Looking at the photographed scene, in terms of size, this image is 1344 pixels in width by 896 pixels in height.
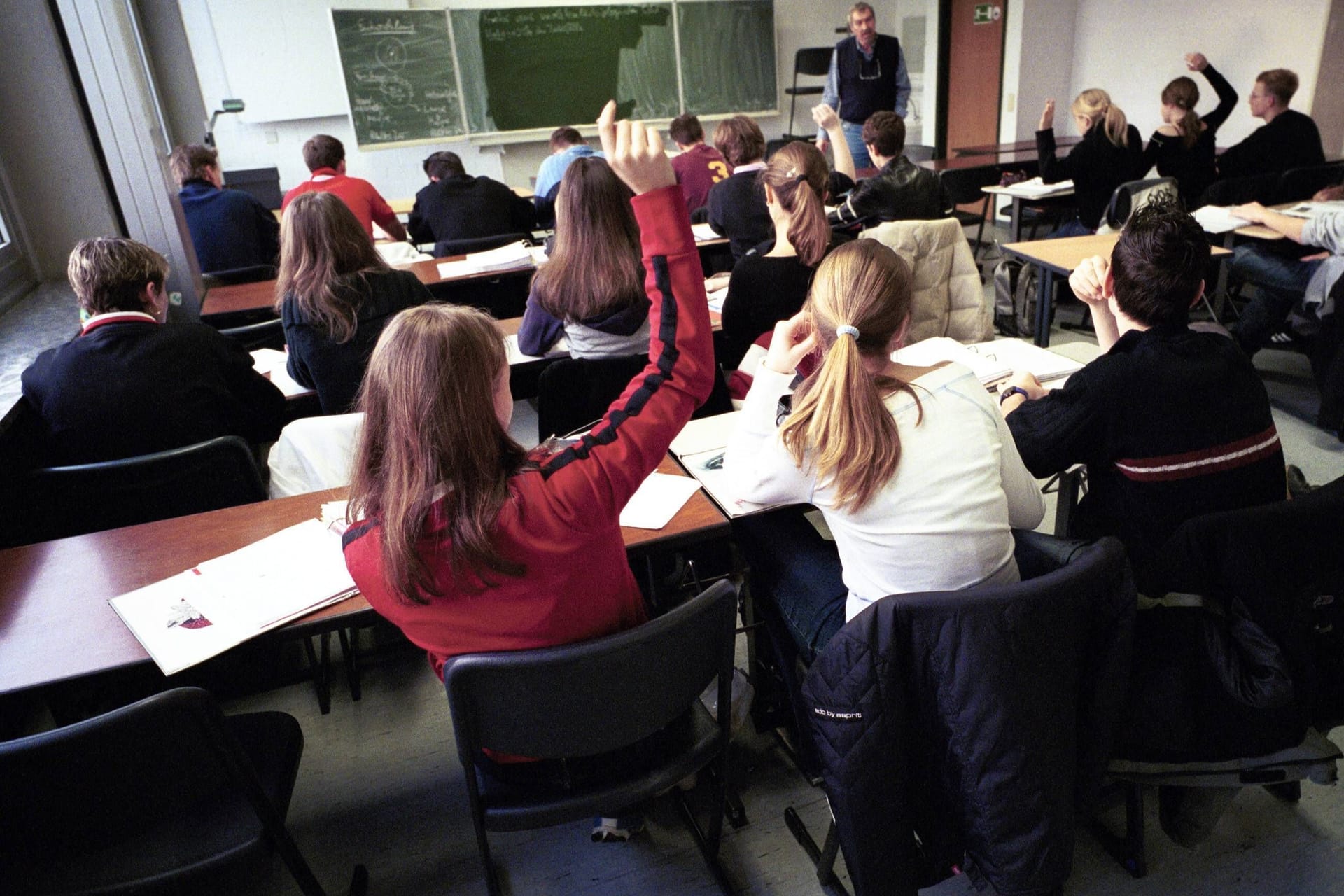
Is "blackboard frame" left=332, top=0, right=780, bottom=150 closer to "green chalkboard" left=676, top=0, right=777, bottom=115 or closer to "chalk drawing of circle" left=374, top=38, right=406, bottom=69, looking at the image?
"green chalkboard" left=676, top=0, right=777, bottom=115

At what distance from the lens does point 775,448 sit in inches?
55.1

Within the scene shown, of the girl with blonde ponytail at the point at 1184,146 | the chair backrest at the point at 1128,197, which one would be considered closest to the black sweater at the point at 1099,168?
the girl with blonde ponytail at the point at 1184,146

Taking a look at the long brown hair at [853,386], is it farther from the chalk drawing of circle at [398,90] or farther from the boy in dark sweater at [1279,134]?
the chalk drawing of circle at [398,90]

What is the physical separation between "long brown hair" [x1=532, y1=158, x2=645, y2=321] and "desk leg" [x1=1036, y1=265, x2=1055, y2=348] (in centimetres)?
222

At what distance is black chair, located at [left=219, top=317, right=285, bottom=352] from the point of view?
10.0ft

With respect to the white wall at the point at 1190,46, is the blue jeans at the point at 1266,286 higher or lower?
lower

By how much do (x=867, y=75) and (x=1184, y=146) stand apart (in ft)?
7.78

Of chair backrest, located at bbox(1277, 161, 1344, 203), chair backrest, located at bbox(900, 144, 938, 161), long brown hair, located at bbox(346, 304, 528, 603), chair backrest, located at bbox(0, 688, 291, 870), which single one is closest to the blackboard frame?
chair backrest, located at bbox(900, 144, 938, 161)

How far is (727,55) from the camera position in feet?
25.9

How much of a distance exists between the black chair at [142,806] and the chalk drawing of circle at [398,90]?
262 inches

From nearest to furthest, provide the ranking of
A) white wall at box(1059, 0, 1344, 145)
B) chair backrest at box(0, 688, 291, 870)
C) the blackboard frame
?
chair backrest at box(0, 688, 291, 870) → white wall at box(1059, 0, 1344, 145) → the blackboard frame

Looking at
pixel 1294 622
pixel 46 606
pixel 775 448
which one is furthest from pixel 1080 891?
pixel 46 606

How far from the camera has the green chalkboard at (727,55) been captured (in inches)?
303

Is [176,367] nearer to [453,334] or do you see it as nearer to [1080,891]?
[453,334]
